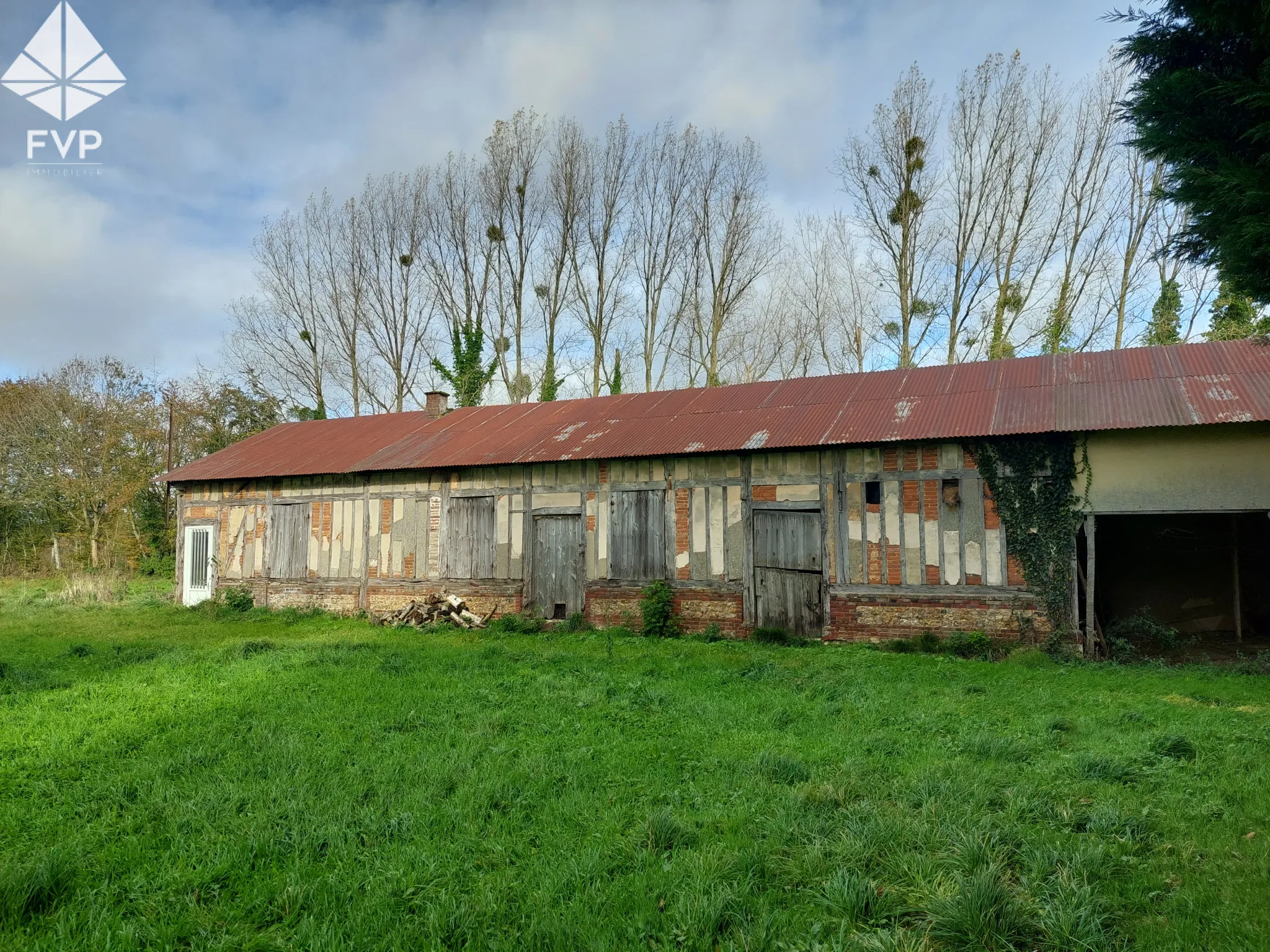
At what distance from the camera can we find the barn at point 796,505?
1125 cm

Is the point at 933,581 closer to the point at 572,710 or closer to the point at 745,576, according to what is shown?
the point at 745,576

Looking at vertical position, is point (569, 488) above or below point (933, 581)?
above

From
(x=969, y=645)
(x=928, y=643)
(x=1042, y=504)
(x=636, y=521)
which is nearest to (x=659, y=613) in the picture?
(x=636, y=521)

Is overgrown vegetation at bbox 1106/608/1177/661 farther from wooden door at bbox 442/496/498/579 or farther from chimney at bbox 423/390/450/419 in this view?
chimney at bbox 423/390/450/419

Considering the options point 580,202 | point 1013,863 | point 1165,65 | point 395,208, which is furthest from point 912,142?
point 1013,863

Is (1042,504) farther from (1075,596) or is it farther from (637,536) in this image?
(637,536)

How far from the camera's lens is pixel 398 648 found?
36.8 ft

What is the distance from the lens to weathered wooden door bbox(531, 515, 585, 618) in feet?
48.3

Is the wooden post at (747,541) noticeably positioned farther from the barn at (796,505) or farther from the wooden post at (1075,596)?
the wooden post at (1075,596)

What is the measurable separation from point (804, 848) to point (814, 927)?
0.78 m

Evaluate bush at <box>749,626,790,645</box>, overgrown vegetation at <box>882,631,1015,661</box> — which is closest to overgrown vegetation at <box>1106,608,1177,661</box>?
overgrown vegetation at <box>882,631,1015,661</box>

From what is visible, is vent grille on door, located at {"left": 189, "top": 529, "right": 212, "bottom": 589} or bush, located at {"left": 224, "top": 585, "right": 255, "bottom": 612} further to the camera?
vent grille on door, located at {"left": 189, "top": 529, "right": 212, "bottom": 589}

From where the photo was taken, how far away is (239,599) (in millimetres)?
17734

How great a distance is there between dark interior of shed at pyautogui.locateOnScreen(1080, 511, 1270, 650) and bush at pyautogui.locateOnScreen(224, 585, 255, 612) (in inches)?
694
